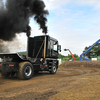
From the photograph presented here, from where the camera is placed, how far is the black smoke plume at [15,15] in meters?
6.78

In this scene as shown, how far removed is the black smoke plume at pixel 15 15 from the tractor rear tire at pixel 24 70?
2.34m

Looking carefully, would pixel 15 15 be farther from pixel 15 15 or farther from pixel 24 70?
pixel 24 70

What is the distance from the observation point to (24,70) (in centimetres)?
638


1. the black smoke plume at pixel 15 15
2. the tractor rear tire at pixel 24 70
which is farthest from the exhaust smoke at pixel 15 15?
the tractor rear tire at pixel 24 70

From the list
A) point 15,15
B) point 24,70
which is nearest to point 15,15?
point 15,15

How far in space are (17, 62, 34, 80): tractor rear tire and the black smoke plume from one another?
2335 mm

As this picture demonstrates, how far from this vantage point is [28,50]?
8.95 m

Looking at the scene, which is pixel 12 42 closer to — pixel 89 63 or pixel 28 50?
pixel 28 50

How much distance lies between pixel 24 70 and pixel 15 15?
11.0 feet

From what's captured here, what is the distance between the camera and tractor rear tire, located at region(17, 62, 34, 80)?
6275mm

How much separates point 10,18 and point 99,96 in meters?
6.09

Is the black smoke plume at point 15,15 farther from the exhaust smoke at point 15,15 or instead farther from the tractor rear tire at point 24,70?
the tractor rear tire at point 24,70

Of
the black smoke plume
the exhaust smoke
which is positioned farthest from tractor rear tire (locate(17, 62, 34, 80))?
the black smoke plume

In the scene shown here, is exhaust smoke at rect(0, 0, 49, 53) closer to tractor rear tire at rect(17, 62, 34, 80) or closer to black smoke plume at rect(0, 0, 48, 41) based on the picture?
black smoke plume at rect(0, 0, 48, 41)
